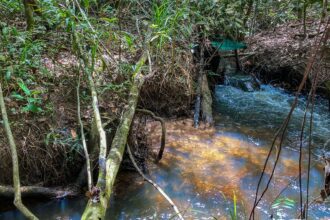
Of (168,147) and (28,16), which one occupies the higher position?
(28,16)

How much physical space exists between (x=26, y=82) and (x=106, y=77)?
98cm

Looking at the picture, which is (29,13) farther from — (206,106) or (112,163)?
(206,106)

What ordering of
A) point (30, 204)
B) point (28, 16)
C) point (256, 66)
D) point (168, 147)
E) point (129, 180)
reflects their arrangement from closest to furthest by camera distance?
point (30, 204), point (129, 180), point (28, 16), point (168, 147), point (256, 66)

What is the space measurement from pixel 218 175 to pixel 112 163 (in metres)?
1.60

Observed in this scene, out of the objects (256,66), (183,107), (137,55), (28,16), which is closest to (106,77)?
(137,55)

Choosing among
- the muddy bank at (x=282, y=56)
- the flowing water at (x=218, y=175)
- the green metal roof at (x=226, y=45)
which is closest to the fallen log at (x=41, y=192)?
the flowing water at (x=218, y=175)

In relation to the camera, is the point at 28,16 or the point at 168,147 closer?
the point at 28,16

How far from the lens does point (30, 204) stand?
3.14 metres

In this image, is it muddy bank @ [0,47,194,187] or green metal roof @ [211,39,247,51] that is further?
green metal roof @ [211,39,247,51]

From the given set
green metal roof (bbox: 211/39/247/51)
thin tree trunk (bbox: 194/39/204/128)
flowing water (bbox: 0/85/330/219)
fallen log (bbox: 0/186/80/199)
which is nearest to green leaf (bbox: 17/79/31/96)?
fallen log (bbox: 0/186/80/199)

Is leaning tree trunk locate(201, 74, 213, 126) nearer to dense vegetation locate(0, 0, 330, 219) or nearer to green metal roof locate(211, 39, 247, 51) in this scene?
dense vegetation locate(0, 0, 330, 219)

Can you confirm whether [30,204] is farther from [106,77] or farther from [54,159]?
[106,77]

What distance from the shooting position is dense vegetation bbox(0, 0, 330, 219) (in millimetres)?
2975

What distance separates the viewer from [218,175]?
3.82m
